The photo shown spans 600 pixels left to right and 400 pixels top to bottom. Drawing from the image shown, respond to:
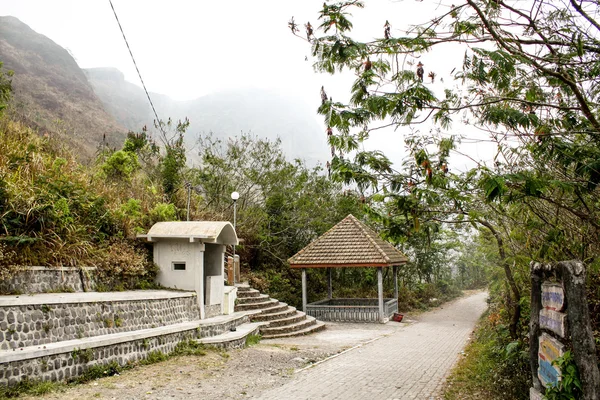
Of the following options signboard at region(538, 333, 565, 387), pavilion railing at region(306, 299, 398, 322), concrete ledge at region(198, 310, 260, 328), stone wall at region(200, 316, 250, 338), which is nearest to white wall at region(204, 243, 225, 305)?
concrete ledge at region(198, 310, 260, 328)

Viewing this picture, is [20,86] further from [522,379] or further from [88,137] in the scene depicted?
[522,379]

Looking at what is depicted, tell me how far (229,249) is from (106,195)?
7.06 metres

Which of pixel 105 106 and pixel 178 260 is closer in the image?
pixel 178 260

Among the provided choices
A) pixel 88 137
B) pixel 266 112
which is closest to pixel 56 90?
pixel 88 137

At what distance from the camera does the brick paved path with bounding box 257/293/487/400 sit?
7.14m

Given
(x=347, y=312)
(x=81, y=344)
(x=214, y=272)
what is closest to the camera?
(x=81, y=344)

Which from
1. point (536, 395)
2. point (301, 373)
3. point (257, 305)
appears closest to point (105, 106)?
point (257, 305)

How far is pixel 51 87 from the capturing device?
44188mm

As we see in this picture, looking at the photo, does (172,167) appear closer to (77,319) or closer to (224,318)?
(224,318)

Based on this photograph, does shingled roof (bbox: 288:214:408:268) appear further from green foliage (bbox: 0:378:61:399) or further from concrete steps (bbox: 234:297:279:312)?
green foliage (bbox: 0:378:61:399)

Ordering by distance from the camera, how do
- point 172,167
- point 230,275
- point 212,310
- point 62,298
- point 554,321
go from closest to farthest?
point 554,321
point 62,298
point 212,310
point 230,275
point 172,167

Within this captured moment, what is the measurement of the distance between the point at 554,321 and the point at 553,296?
22cm

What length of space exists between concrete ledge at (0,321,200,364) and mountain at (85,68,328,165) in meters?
54.1

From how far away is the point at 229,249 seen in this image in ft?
60.8
